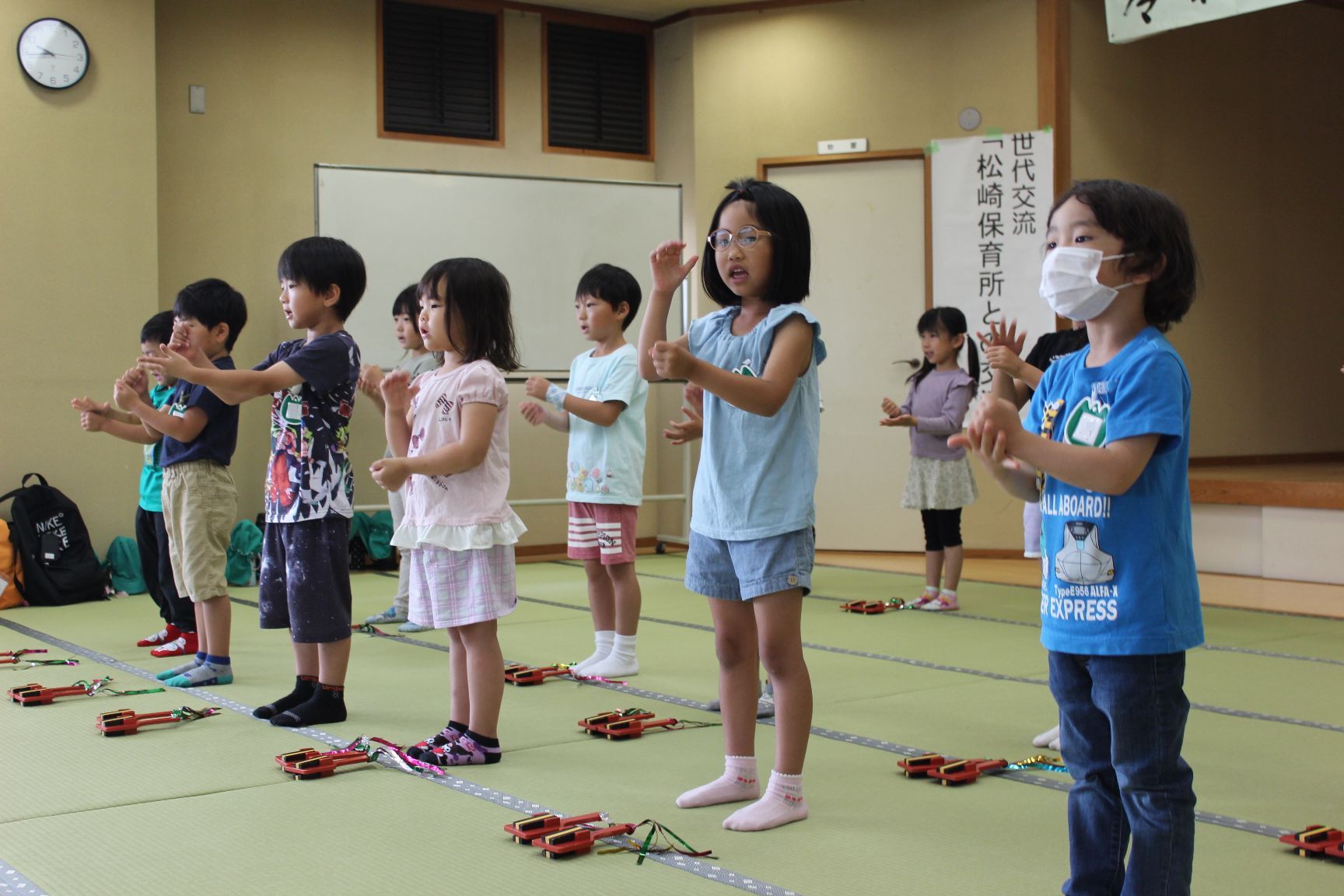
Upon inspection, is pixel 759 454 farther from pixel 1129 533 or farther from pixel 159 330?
pixel 159 330

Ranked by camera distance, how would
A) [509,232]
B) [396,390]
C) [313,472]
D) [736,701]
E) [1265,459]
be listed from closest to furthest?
1. [736,701]
2. [396,390]
3. [313,472]
4. [509,232]
5. [1265,459]

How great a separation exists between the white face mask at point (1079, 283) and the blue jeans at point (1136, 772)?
0.46 m

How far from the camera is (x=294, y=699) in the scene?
10.8ft

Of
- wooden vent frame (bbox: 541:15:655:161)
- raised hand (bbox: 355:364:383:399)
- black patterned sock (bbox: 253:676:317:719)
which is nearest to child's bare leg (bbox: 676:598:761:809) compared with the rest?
raised hand (bbox: 355:364:383:399)

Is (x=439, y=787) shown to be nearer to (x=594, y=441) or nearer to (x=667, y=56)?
(x=594, y=441)

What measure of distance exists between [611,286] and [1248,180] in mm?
5859

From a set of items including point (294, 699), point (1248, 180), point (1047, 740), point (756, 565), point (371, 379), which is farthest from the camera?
point (1248, 180)

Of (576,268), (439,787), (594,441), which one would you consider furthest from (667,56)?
(439,787)

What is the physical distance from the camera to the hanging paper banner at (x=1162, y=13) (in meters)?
5.32

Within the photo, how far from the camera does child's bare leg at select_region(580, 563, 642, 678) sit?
3.88 m

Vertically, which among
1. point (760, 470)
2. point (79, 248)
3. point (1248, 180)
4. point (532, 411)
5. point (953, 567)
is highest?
point (1248, 180)

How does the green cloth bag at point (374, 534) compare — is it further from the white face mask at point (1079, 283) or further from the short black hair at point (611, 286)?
the white face mask at point (1079, 283)

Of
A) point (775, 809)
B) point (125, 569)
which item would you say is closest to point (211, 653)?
point (775, 809)

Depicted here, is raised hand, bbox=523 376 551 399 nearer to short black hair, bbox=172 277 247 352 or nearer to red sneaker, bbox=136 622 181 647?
short black hair, bbox=172 277 247 352
